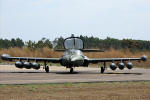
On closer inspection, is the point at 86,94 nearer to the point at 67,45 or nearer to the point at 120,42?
the point at 67,45

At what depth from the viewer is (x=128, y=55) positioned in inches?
2430

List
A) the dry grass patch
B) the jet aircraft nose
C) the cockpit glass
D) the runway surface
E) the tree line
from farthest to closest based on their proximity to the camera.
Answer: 1. the tree line
2. the dry grass patch
3. the cockpit glass
4. the jet aircraft nose
5. the runway surface

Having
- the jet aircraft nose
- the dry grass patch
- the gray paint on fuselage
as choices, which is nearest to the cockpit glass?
the gray paint on fuselage

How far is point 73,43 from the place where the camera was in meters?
37.8

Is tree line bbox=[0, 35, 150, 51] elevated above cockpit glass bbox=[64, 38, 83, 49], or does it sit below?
above

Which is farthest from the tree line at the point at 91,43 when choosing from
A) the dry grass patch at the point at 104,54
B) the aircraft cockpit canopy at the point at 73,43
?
the aircraft cockpit canopy at the point at 73,43

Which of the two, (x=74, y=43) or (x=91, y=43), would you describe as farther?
(x=91, y=43)

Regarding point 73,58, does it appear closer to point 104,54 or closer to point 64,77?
point 64,77

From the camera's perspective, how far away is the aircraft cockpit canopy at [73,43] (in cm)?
3775

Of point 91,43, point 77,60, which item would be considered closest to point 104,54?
point 77,60

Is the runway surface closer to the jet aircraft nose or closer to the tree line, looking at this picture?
the jet aircraft nose

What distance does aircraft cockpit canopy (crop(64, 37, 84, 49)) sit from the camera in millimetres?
37750

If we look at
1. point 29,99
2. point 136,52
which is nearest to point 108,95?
point 29,99

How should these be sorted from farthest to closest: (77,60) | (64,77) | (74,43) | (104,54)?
(104,54)
(74,43)
(77,60)
(64,77)
